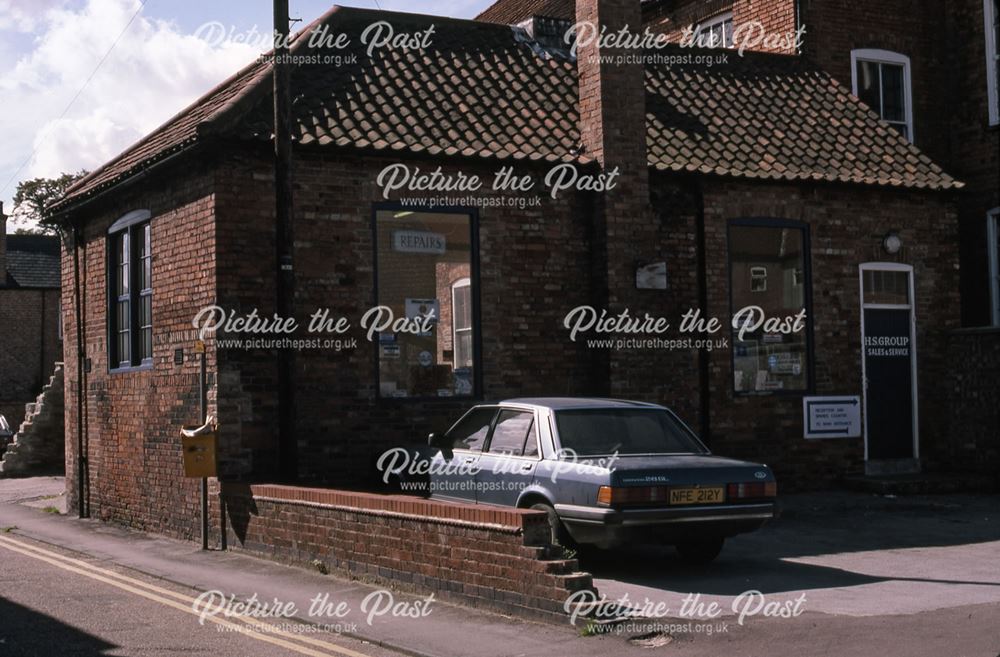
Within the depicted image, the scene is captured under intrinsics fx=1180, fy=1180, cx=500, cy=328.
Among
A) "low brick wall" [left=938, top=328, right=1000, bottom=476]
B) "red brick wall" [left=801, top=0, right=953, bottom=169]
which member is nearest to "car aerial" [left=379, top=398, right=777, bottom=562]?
"low brick wall" [left=938, top=328, right=1000, bottom=476]

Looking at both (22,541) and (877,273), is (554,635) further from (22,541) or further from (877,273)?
(877,273)

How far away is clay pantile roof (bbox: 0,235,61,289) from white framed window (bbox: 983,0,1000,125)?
35.9 metres

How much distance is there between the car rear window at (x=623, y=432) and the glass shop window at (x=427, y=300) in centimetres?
411

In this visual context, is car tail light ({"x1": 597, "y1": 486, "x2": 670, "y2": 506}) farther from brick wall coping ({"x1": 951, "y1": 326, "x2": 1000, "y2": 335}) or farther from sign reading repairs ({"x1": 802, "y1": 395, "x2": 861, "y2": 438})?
brick wall coping ({"x1": 951, "y1": 326, "x2": 1000, "y2": 335})

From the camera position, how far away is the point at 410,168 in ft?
49.3

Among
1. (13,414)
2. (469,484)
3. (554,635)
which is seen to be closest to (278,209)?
(469,484)

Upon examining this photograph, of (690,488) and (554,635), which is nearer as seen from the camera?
(554,635)

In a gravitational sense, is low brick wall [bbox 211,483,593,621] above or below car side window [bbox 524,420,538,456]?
below

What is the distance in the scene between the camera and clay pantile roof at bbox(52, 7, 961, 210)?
1507cm

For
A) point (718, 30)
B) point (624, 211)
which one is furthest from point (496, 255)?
point (718, 30)

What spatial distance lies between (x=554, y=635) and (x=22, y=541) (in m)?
9.36

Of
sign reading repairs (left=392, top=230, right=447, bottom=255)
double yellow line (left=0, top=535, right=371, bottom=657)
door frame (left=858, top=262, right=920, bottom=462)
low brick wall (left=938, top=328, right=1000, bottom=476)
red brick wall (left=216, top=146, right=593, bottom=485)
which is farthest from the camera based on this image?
low brick wall (left=938, top=328, right=1000, bottom=476)

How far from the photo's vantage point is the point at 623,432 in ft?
36.8

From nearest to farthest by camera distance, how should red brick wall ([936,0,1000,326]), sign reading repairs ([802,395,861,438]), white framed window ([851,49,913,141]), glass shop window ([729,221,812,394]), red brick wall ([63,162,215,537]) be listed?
red brick wall ([63,162,215,537]) < glass shop window ([729,221,812,394]) < sign reading repairs ([802,395,861,438]) < red brick wall ([936,0,1000,326]) < white framed window ([851,49,913,141])
